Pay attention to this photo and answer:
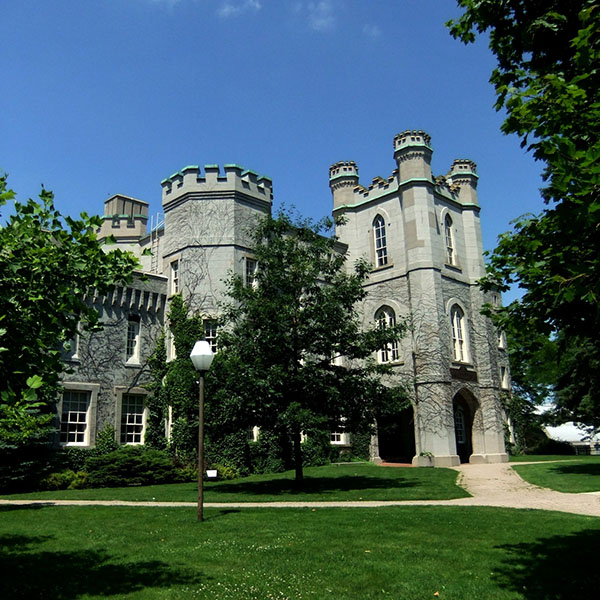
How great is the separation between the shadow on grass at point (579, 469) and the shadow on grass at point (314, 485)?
6.30m

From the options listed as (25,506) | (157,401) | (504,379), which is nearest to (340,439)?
(157,401)

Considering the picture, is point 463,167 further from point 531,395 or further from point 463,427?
point 531,395

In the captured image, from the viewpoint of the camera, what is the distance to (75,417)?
22469 millimetres

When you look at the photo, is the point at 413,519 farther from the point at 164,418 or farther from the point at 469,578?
the point at 164,418

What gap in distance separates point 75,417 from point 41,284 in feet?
59.4

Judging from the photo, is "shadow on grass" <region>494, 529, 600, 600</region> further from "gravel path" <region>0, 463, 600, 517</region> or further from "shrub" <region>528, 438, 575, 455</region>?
"shrub" <region>528, 438, 575, 455</region>

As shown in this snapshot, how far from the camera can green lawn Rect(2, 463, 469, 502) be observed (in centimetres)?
1461

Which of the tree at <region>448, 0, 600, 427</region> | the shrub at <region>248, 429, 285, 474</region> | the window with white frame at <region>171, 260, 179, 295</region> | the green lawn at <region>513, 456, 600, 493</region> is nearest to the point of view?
the tree at <region>448, 0, 600, 427</region>

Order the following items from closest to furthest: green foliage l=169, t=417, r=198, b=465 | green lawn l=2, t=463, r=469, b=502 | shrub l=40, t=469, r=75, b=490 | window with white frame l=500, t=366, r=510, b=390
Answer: green lawn l=2, t=463, r=469, b=502
shrub l=40, t=469, r=75, b=490
green foliage l=169, t=417, r=198, b=465
window with white frame l=500, t=366, r=510, b=390

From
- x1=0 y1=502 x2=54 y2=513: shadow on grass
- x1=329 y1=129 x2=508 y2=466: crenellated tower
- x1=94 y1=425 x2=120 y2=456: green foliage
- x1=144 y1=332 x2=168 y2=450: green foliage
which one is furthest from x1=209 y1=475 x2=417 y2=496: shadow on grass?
x1=329 y1=129 x2=508 y2=466: crenellated tower

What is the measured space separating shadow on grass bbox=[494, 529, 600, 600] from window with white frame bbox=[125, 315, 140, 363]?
1913cm

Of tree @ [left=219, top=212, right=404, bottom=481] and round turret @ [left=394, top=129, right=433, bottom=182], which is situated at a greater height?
round turret @ [left=394, top=129, right=433, bottom=182]

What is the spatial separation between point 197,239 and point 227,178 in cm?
302

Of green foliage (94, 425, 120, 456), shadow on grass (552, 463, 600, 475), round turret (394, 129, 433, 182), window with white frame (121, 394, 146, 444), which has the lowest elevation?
shadow on grass (552, 463, 600, 475)
